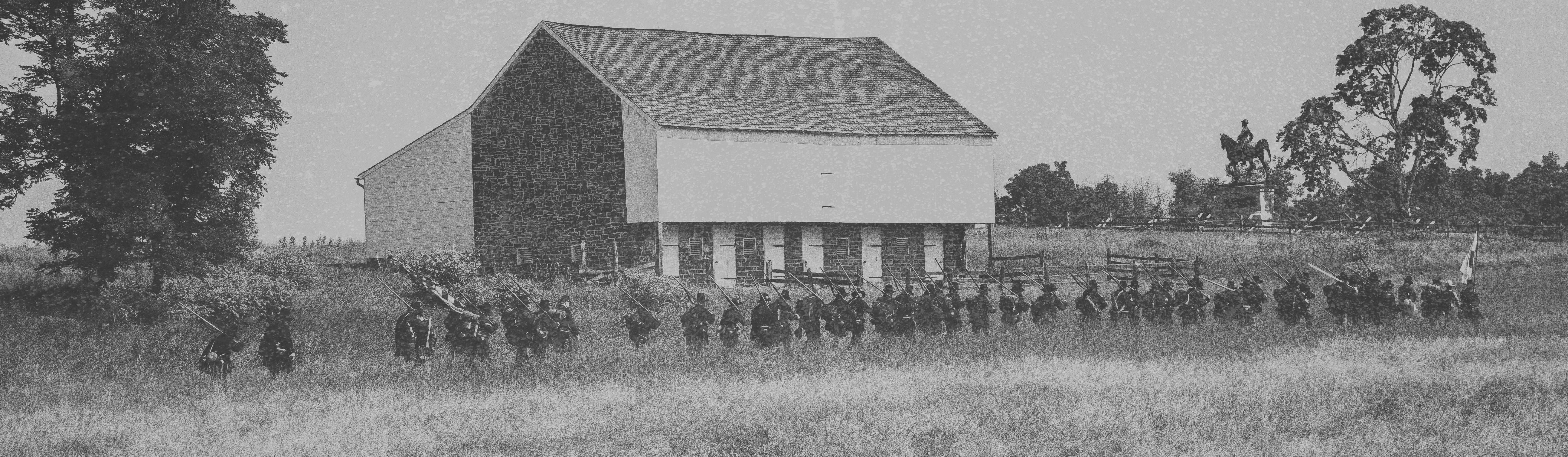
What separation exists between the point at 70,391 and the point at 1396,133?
156 feet

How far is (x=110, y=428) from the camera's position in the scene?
49.1 ft

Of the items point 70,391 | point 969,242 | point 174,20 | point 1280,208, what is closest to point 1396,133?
point 1280,208

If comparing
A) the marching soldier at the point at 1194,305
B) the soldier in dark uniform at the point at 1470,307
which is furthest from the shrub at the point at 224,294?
the soldier in dark uniform at the point at 1470,307

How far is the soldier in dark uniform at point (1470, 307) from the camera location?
83.9ft

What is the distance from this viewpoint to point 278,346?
19.5 metres

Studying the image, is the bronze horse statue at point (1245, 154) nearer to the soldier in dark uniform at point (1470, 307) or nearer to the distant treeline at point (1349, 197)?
the distant treeline at point (1349, 197)

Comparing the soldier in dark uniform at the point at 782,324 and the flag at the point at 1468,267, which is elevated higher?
the flag at the point at 1468,267

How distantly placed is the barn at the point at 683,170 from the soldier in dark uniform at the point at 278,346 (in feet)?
51.8

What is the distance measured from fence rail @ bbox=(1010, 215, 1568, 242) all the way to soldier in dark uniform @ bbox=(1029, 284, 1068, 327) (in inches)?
1006

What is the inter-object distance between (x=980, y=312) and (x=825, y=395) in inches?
318

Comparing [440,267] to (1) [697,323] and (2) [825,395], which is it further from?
(2) [825,395]

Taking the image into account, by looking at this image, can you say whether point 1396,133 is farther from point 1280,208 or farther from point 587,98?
point 587,98

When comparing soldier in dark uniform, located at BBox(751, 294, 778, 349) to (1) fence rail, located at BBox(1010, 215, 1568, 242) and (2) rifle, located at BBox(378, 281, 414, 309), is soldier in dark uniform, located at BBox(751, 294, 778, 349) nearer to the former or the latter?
(2) rifle, located at BBox(378, 281, 414, 309)

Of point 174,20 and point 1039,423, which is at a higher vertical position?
point 174,20
